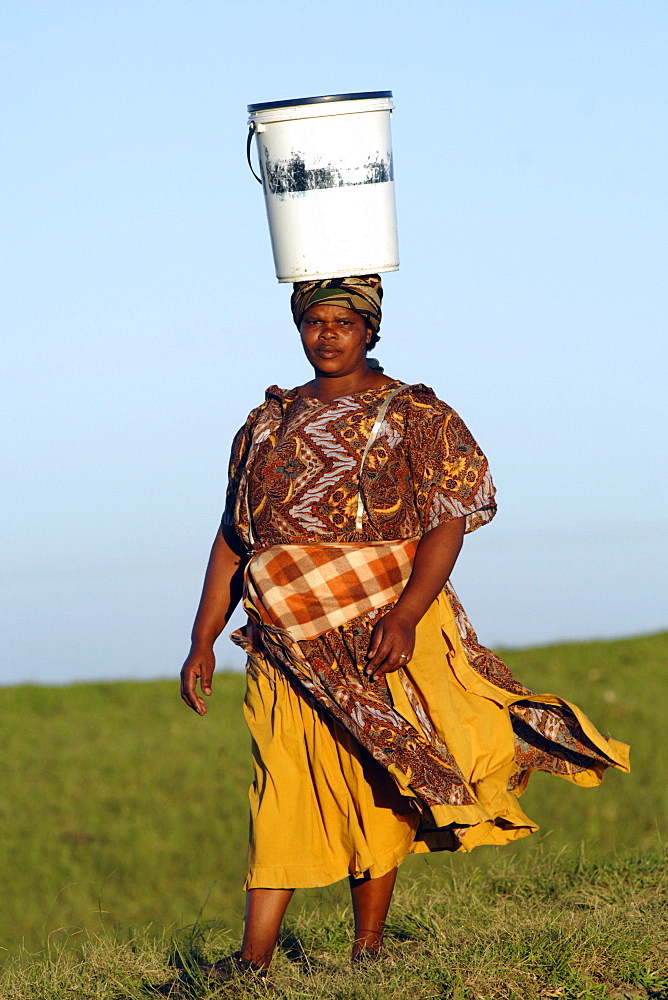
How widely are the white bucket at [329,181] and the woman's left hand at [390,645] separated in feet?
3.44

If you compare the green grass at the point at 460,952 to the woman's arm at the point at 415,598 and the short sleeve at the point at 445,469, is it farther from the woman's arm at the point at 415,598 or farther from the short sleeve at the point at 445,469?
the short sleeve at the point at 445,469

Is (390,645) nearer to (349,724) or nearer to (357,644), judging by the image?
(357,644)

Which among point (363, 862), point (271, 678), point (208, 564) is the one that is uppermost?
point (208, 564)

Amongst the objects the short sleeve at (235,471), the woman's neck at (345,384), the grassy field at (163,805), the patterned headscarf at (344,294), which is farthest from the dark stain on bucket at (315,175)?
the grassy field at (163,805)

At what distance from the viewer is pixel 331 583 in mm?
3631

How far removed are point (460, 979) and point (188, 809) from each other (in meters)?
4.46

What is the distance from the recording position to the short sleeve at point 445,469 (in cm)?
359

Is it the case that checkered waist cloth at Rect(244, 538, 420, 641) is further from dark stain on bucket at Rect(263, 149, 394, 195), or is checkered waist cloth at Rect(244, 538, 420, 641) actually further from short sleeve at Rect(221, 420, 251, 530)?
dark stain on bucket at Rect(263, 149, 394, 195)

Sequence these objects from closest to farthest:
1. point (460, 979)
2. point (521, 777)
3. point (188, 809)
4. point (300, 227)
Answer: point (460, 979) → point (300, 227) → point (521, 777) → point (188, 809)

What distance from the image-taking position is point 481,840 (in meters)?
3.51

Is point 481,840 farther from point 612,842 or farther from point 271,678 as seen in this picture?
point 612,842

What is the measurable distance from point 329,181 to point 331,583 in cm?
119

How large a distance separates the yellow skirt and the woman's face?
0.82m

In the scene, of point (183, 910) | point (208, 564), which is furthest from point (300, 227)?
point (183, 910)
